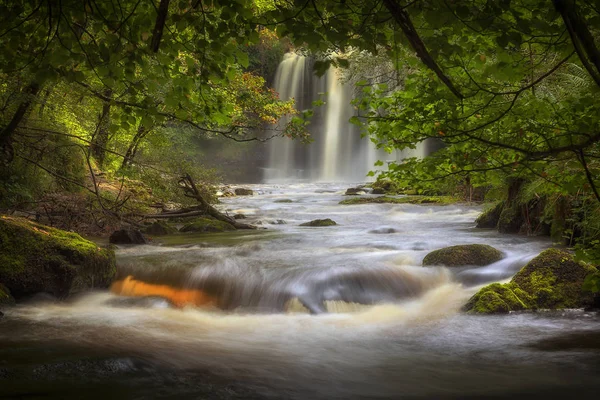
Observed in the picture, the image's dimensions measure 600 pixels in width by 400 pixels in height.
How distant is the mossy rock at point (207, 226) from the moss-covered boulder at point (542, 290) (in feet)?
25.3

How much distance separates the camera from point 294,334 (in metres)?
6.17

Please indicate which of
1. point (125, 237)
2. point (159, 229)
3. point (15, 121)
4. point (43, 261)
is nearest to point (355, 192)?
point (159, 229)

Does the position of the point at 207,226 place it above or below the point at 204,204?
below

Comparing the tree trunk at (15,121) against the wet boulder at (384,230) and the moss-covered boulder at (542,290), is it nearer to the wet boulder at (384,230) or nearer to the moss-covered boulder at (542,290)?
the moss-covered boulder at (542,290)

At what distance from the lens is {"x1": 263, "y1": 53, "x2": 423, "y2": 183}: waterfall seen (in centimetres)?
4189

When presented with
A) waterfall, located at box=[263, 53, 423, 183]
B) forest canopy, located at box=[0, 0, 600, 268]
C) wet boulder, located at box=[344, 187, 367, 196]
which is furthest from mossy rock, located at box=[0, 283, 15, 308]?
waterfall, located at box=[263, 53, 423, 183]

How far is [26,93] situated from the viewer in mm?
6543

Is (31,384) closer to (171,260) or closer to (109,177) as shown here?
(171,260)

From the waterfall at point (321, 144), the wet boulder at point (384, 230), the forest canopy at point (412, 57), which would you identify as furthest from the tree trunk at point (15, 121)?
the waterfall at point (321, 144)

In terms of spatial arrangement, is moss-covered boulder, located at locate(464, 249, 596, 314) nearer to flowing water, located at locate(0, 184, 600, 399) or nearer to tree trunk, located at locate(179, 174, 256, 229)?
flowing water, located at locate(0, 184, 600, 399)

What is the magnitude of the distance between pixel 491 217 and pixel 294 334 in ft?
29.8

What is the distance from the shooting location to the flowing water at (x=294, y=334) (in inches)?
163

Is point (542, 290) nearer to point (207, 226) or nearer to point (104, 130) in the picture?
point (207, 226)

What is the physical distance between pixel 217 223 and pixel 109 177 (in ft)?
10.7
